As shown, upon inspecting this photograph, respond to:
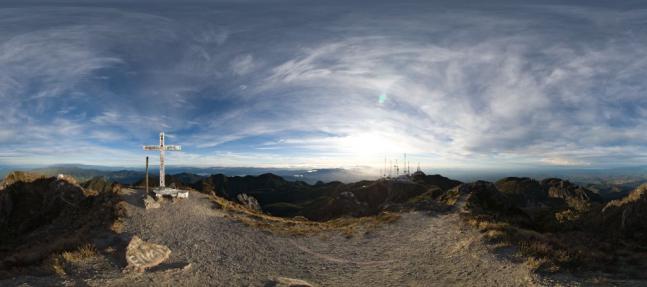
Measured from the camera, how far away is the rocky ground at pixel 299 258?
47.6ft

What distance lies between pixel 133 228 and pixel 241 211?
426 inches

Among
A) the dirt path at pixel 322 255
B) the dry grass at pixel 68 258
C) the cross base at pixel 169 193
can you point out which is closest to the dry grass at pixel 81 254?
the dry grass at pixel 68 258

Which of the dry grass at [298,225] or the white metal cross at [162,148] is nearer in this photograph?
the dry grass at [298,225]

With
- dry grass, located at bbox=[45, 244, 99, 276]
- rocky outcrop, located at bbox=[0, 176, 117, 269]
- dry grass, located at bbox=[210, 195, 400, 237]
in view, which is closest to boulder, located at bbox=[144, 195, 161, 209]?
rocky outcrop, located at bbox=[0, 176, 117, 269]

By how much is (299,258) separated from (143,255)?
8.29m

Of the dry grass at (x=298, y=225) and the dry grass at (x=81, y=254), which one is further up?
the dry grass at (x=81, y=254)

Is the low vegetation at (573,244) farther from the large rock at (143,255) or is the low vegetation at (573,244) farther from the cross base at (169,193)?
the cross base at (169,193)

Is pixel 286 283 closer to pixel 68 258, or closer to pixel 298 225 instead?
pixel 68 258

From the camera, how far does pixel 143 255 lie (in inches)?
627

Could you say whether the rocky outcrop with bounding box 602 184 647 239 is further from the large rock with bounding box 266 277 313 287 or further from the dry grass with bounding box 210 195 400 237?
the large rock with bounding box 266 277 313 287

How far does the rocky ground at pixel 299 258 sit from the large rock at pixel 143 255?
1.59ft

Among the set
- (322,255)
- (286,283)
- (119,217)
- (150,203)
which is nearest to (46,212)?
(150,203)

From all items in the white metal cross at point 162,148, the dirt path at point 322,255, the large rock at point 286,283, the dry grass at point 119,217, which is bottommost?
the dirt path at point 322,255

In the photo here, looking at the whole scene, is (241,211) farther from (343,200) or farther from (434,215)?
(343,200)
